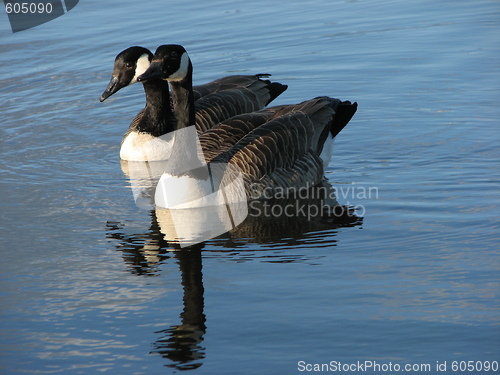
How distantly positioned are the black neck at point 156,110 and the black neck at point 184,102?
2016 mm

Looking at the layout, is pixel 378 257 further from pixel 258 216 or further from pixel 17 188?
pixel 17 188

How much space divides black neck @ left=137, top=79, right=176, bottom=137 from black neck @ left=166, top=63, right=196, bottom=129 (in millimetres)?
2016

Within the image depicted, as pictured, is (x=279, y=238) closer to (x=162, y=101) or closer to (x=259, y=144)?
(x=259, y=144)

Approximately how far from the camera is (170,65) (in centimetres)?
971

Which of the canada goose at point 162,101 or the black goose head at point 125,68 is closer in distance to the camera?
the canada goose at point 162,101

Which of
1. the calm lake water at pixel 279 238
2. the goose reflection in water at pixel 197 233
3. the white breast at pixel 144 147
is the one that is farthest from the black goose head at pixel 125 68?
the goose reflection in water at pixel 197 233

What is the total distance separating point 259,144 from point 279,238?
1.79 m

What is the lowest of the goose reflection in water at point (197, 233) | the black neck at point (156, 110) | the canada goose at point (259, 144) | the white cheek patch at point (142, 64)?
the goose reflection in water at point (197, 233)

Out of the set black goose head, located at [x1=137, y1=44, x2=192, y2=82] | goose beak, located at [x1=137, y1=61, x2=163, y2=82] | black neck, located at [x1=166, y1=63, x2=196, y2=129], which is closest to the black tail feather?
black neck, located at [x1=166, y1=63, x2=196, y2=129]

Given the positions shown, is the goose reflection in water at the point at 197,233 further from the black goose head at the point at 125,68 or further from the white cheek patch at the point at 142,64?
the white cheek patch at the point at 142,64

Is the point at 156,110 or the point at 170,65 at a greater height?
the point at 170,65

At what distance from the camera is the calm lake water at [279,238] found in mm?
6023

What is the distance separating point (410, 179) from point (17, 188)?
521 centimetres

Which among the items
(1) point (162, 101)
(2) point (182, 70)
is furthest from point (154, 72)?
(1) point (162, 101)
